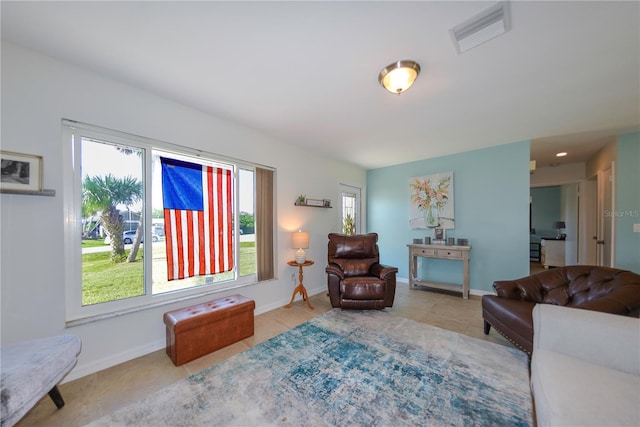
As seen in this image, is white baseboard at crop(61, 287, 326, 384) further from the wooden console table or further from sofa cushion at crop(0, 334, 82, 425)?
the wooden console table

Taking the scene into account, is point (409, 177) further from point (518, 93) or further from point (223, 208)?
point (223, 208)

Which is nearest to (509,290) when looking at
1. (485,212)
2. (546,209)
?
(485,212)

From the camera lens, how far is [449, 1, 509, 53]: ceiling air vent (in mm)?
1351

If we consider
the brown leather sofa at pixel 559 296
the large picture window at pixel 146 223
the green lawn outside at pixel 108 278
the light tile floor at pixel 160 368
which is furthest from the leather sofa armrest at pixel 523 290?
the green lawn outside at pixel 108 278

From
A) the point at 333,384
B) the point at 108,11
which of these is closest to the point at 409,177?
the point at 333,384

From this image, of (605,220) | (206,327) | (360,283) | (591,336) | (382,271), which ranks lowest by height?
(206,327)

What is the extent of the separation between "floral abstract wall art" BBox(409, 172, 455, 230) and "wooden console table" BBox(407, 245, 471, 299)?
552 millimetres

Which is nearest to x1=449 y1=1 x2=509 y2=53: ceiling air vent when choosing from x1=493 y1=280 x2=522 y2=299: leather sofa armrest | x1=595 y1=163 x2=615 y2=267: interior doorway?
x1=493 y1=280 x2=522 y2=299: leather sofa armrest

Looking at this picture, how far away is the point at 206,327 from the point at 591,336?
2.77 metres

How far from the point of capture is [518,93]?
7.23 ft

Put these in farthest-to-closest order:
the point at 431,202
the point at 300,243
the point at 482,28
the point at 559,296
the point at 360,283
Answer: the point at 431,202 < the point at 300,243 < the point at 360,283 < the point at 559,296 < the point at 482,28

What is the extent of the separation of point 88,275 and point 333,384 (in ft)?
7.48

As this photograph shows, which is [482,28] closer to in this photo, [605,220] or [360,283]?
[360,283]

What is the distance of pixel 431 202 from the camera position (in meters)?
4.40
